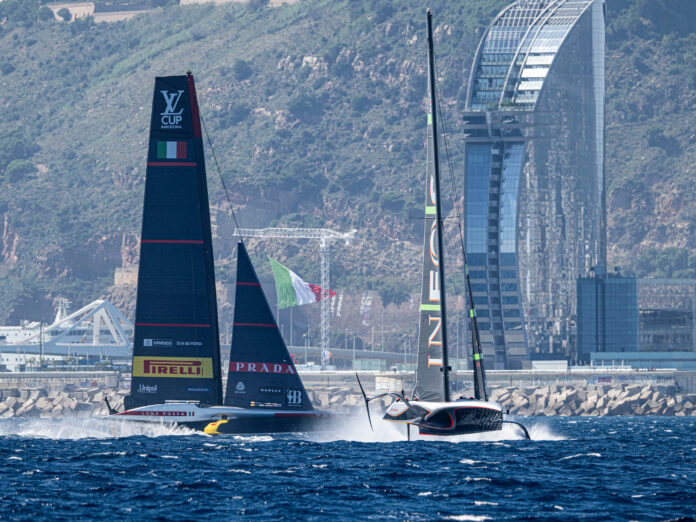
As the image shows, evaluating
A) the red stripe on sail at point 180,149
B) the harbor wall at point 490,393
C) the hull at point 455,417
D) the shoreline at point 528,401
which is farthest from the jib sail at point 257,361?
the shoreline at point 528,401

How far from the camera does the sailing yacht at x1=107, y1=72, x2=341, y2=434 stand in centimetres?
6294

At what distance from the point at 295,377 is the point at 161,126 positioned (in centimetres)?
1171

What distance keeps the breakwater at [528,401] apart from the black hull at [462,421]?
79732 mm

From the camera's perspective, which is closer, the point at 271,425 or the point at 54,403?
the point at 271,425

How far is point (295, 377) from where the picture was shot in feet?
216

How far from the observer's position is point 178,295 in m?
63.1

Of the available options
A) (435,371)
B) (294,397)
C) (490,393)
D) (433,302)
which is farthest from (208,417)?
(490,393)

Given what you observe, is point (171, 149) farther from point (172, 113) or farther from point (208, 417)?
point (208, 417)

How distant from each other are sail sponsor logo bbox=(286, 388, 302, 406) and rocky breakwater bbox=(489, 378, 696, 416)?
85.9m

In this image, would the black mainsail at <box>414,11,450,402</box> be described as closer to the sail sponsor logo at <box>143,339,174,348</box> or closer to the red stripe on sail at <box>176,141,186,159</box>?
the red stripe on sail at <box>176,141,186,159</box>

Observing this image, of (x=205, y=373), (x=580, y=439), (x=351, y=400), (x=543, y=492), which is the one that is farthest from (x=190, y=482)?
(x=351, y=400)

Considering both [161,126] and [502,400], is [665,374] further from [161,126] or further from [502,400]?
[161,126]

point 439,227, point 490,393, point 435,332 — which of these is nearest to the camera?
point 435,332

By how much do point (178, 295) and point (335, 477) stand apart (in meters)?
16.0
